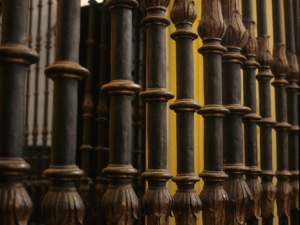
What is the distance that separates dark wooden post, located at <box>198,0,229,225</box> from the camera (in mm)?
1428

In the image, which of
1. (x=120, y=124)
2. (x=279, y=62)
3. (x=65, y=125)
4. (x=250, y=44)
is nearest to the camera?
(x=65, y=125)

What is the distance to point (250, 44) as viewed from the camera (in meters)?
1.75

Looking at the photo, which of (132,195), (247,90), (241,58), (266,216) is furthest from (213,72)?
(266,216)

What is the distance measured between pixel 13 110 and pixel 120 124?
1.06ft

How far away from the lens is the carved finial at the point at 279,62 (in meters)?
2.08

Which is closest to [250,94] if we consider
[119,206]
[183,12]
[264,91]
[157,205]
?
[264,91]

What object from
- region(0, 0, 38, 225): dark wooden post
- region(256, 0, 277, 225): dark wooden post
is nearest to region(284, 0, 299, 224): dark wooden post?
region(256, 0, 277, 225): dark wooden post

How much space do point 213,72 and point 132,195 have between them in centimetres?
53

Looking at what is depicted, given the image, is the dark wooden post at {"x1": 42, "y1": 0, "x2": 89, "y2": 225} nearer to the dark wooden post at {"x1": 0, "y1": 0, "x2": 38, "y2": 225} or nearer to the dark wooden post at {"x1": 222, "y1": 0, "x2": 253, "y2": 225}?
the dark wooden post at {"x1": 0, "y1": 0, "x2": 38, "y2": 225}

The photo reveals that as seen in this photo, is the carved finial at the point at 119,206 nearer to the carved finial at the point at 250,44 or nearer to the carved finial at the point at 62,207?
the carved finial at the point at 62,207

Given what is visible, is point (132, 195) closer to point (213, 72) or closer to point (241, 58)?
point (213, 72)

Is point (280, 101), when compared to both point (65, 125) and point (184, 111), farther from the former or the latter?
point (65, 125)

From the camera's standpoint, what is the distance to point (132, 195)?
1.14 meters

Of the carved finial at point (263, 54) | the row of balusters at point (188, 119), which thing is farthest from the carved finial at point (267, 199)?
the carved finial at point (263, 54)
